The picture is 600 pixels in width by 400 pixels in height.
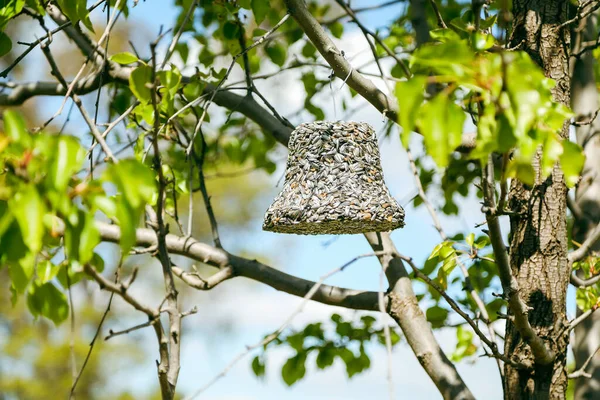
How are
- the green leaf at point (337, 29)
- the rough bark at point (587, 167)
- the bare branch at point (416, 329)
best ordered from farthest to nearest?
the green leaf at point (337, 29) → the rough bark at point (587, 167) → the bare branch at point (416, 329)

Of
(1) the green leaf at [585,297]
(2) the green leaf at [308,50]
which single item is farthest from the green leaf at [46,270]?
(2) the green leaf at [308,50]

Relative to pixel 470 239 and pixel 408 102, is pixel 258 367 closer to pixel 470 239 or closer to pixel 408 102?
pixel 470 239

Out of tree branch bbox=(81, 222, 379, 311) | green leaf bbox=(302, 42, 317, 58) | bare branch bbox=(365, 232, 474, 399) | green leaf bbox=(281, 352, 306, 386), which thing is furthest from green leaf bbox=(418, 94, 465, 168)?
green leaf bbox=(302, 42, 317, 58)

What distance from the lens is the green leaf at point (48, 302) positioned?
4.30 feet

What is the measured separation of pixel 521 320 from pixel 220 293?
10084 mm

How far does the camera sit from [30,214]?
32.6 inches

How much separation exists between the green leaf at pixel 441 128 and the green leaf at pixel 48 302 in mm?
798

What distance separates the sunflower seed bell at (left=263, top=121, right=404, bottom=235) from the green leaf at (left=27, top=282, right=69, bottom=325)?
1.76 feet

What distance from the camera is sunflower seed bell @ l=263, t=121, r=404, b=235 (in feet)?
5.29

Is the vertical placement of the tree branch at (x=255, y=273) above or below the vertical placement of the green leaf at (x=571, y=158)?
above

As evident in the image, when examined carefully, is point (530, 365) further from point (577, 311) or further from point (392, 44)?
point (392, 44)

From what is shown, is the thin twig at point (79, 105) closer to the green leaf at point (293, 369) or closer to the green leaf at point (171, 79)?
the green leaf at point (171, 79)

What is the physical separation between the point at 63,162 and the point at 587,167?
2143 millimetres

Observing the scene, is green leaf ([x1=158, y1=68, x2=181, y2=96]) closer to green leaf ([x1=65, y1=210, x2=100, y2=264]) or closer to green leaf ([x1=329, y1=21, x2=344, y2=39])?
green leaf ([x1=65, y1=210, x2=100, y2=264])
